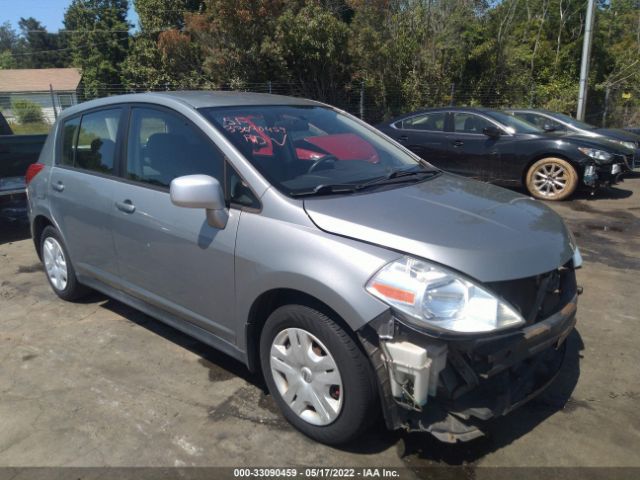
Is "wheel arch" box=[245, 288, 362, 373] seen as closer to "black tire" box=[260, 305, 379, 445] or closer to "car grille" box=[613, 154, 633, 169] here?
"black tire" box=[260, 305, 379, 445]

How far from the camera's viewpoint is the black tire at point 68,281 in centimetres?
443

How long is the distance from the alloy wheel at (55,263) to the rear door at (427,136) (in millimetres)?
6566

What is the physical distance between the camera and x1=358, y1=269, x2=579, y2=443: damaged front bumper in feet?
7.27

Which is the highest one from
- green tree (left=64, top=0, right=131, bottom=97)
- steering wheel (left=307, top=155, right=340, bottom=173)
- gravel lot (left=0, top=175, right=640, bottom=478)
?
green tree (left=64, top=0, right=131, bottom=97)

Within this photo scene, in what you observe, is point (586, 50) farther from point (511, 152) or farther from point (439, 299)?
point (439, 299)

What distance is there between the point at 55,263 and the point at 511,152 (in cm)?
698

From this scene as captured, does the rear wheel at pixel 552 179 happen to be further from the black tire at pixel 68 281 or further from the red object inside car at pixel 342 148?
the black tire at pixel 68 281

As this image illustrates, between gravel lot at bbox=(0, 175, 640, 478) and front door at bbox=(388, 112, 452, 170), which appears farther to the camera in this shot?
front door at bbox=(388, 112, 452, 170)

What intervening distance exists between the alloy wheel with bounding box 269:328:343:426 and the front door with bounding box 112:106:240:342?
1.30ft

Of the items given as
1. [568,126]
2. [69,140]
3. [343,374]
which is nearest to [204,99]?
[69,140]

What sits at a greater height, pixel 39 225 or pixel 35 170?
pixel 35 170

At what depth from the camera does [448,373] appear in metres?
2.27

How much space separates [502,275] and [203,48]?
19.8 metres

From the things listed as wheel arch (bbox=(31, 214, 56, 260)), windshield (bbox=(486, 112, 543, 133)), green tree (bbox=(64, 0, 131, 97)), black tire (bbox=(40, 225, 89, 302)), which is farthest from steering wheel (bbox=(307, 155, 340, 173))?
green tree (bbox=(64, 0, 131, 97))
